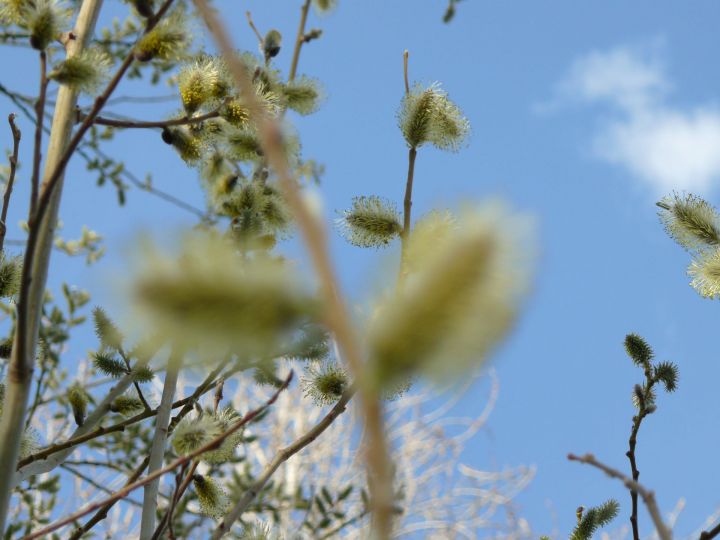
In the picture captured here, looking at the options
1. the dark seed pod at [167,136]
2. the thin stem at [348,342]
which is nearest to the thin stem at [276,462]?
the dark seed pod at [167,136]

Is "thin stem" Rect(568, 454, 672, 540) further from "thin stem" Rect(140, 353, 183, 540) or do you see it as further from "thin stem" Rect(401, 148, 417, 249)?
"thin stem" Rect(140, 353, 183, 540)

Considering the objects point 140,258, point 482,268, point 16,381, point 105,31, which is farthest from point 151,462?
point 105,31

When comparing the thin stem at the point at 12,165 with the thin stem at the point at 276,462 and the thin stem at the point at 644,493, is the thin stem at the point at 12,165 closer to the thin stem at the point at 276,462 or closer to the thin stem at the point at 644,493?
the thin stem at the point at 276,462

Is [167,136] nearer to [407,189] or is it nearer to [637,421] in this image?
[407,189]

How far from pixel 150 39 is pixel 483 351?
103cm

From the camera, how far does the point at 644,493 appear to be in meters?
0.78

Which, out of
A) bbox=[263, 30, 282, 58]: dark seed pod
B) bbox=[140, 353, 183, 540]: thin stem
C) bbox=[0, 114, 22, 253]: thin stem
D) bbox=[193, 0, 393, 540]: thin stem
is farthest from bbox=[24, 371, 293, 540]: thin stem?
bbox=[263, 30, 282, 58]: dark seed pod

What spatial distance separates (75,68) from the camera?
1183 mm

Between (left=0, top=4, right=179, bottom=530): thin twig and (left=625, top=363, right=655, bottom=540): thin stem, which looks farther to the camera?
(left=625, top=363, right=655, bottom=540): thin stem

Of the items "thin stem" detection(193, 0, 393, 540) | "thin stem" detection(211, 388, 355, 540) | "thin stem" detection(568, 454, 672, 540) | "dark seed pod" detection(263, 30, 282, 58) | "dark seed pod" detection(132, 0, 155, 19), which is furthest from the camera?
"dark seed pod" detection(263, 30, 282, 58)

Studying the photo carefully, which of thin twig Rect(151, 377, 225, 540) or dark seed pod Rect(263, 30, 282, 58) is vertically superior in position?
dark seed pod Rect(263, 30, 282, 58)

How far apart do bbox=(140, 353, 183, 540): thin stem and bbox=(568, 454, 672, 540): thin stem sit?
0.58 metres

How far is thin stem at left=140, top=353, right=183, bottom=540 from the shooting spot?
124cm

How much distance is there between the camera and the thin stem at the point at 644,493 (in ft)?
2.34
